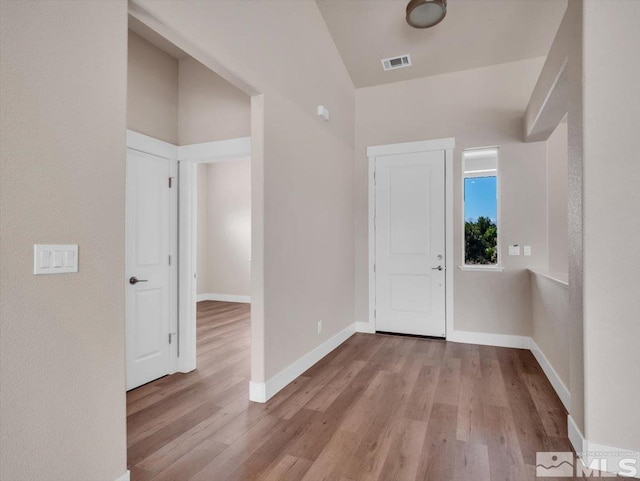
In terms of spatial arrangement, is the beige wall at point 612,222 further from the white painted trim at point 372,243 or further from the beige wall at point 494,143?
the white painted trim at point 372,243

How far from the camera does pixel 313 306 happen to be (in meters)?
3.71

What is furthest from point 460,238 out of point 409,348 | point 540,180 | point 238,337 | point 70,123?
point 70,123

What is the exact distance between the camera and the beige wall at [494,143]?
4.20 meters

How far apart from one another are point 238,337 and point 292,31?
3.67 m

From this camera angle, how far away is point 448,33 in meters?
3.94

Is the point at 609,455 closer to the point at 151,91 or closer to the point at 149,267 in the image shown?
the point at 149,267

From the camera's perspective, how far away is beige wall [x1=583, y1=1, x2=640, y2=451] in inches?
77.7

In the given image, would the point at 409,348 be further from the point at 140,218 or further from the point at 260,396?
the point at 140,218

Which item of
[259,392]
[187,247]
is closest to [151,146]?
[187,247]

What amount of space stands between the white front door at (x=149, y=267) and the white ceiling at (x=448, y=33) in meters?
2.53

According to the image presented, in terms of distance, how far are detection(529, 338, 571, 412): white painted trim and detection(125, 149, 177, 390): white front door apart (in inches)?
132

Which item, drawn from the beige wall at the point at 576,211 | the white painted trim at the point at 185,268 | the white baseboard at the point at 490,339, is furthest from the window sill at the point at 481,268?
the white painted trim at the point at 185,268

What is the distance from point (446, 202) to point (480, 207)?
428mm

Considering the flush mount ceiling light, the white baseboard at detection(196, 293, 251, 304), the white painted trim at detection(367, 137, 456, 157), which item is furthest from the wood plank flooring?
the white baseboard at detection(196, 293, 251, 304)
